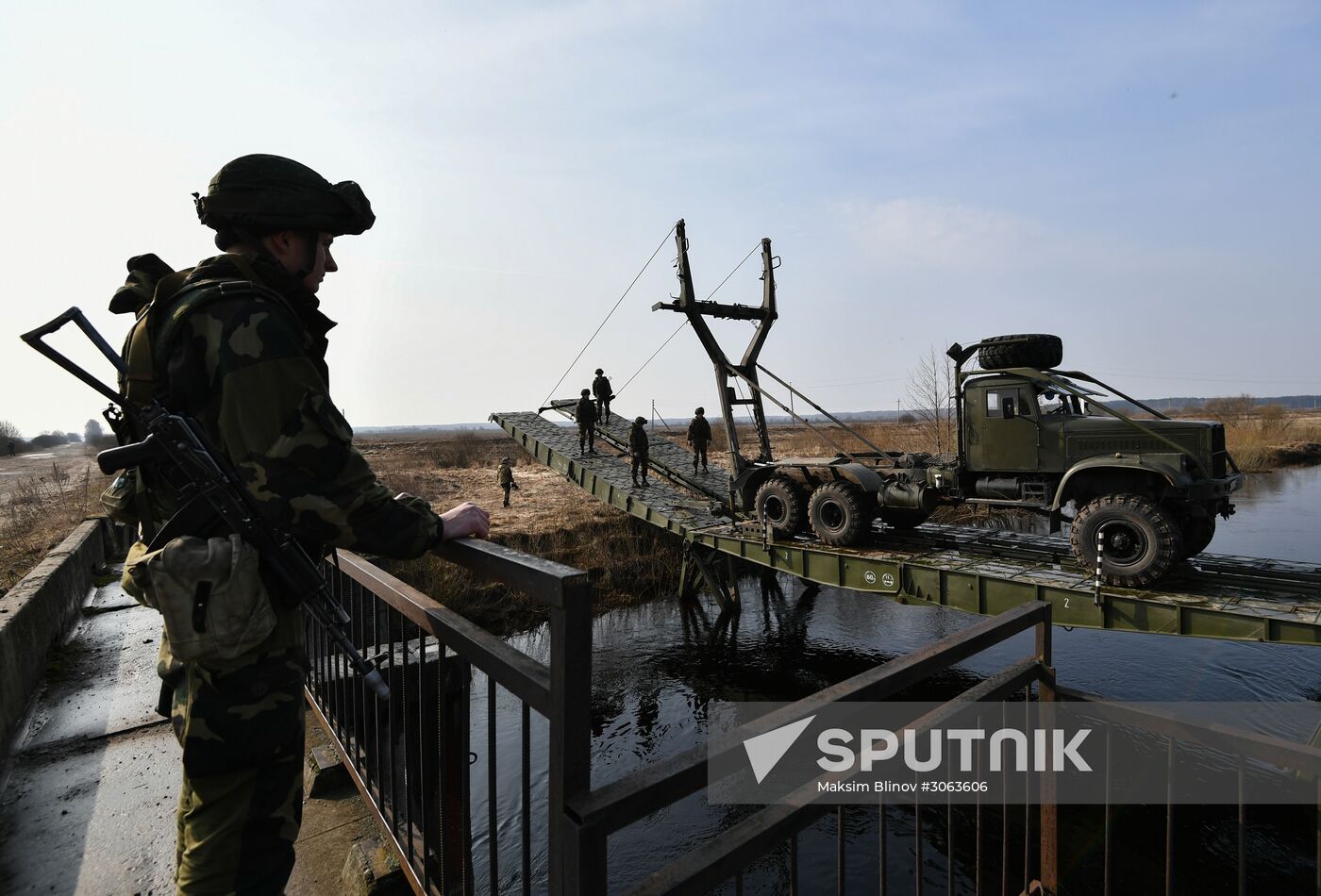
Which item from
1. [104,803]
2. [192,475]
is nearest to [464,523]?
[192,475]

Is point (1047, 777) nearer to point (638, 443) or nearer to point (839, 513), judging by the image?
point (839, 513)

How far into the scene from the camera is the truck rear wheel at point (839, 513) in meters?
9.91

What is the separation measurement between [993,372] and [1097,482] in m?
1.79

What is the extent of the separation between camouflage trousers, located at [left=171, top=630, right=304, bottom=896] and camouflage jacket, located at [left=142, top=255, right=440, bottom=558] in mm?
374

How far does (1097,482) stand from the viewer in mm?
8266

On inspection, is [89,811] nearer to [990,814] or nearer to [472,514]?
[472,514]

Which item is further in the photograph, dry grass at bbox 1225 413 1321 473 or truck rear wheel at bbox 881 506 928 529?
dry grass at bbox 1225 413 1321 473

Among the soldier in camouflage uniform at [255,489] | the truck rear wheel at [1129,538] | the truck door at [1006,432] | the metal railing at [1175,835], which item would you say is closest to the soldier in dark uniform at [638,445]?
the truck door at [1006,432]

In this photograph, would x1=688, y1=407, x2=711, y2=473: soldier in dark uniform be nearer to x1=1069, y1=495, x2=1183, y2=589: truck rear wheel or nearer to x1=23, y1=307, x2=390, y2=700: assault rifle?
x1=1069, y1=495, x2=1183, y2=589: truck rear wheel

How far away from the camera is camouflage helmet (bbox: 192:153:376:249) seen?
168 cm

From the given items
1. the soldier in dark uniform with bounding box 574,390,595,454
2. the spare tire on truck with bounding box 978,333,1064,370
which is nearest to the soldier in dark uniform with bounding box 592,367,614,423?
the soldier in dark uniform with bounding box 574,390,595,454

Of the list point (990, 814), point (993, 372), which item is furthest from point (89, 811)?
point (993, 372)

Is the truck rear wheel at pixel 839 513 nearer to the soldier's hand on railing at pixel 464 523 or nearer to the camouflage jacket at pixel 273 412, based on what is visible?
the soldier's hand on railing at pixel 464 523

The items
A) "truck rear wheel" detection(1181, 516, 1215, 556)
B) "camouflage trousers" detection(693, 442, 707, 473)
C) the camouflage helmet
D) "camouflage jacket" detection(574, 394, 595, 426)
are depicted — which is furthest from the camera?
"camouflage trousers" detection(693, 442, 707, 473)
